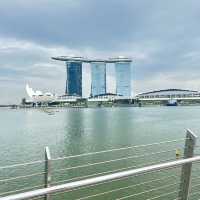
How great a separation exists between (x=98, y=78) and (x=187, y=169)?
577 feet

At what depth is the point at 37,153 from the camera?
2339 cm

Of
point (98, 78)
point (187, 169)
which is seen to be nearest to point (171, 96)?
point (98, 78)

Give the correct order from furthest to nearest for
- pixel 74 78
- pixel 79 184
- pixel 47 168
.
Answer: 1. pixel 74 78
2. pixel 47 168
3. pixel 79 184

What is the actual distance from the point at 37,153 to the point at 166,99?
523 ft

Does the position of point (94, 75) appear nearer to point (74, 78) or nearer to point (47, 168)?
point (74, 78)

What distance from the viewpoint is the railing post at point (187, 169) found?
3.16m

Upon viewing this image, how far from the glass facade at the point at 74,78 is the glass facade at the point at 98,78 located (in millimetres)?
6818

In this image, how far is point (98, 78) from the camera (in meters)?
179

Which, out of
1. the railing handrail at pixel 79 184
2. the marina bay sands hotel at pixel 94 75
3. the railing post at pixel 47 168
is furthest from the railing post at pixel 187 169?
the marina bay sands hotel at pixel 94 75

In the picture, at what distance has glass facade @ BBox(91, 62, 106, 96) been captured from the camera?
178 m

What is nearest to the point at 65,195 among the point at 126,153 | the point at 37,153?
the point at 126,153

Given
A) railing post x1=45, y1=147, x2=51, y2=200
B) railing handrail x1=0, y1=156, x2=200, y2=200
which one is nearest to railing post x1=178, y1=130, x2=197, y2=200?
railing handrail x1=0, y1=156, x2=200, y2=200

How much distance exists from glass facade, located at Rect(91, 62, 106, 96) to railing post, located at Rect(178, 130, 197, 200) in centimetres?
17470

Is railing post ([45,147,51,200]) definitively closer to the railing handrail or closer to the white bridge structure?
the railing handrail
